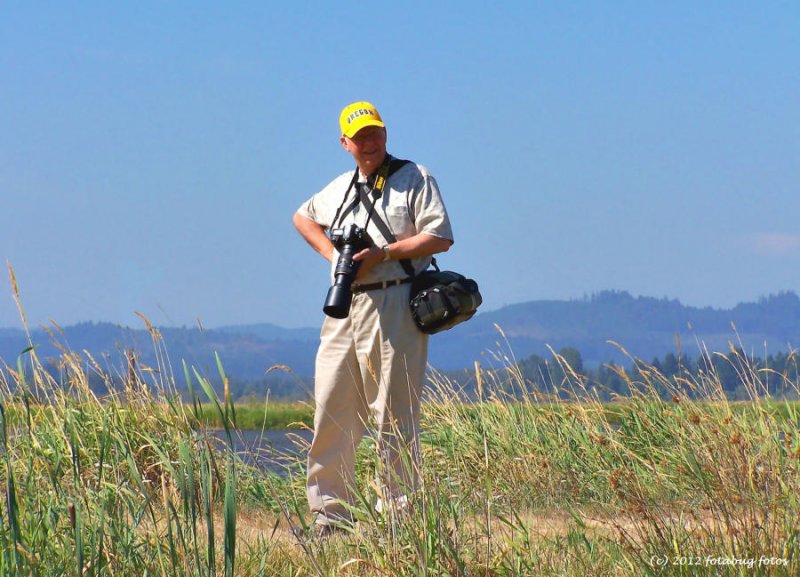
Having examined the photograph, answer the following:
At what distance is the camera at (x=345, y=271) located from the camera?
5.48 m

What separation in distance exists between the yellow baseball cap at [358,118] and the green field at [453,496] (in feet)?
5.34

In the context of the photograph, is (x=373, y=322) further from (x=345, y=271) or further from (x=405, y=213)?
(x=405, y=213)

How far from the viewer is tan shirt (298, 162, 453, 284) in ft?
18.5

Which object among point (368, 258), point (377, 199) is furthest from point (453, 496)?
point (377, 199)

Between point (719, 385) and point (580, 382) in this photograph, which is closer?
point (719, 385)

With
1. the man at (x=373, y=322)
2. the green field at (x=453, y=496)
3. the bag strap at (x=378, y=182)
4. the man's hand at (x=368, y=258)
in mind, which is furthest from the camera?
the bag strap at (x=378, y=182)

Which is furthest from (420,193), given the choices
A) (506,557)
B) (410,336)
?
(506,557)

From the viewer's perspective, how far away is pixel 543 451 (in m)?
7.43

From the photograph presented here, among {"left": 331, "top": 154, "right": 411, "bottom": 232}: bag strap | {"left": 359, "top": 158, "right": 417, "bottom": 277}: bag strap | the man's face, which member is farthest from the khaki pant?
the man's face

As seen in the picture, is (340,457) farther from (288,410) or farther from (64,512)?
(288,410)

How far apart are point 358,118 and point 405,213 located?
534mm

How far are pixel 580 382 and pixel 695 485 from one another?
1682mm

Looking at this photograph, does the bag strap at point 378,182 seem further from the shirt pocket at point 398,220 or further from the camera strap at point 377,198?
the shirt pocket at point 398,220

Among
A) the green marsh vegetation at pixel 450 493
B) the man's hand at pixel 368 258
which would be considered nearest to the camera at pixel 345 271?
the man's hand at pixel 368 258
